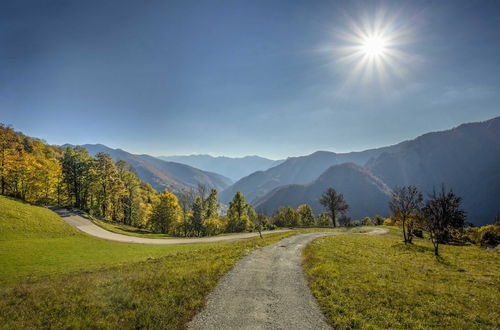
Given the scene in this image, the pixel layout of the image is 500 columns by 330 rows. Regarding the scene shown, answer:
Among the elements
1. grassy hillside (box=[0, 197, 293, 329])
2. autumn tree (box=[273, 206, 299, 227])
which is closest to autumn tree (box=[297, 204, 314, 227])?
autumn tree (box=[273, 206, 299, 227])

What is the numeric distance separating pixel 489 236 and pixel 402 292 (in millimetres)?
44463

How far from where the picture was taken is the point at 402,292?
1160 cm

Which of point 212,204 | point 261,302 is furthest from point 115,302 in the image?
point 212,204

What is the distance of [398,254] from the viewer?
23078mm

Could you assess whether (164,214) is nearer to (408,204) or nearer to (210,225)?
(210,225)

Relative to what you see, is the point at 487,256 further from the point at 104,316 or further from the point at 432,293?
the point at 104,316

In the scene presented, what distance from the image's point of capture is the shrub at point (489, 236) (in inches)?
1421

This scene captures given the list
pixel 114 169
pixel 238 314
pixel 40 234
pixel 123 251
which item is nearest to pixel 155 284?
pixel 238 314

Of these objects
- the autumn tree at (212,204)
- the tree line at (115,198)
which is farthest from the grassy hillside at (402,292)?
the autumn tree at (212,204)

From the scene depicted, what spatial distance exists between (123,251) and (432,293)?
3325 centimetres

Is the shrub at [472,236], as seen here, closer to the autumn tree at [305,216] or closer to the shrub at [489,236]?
the shrub at [489,236]

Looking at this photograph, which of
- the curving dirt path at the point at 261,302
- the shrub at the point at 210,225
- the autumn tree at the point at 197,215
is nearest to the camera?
the curving dirt path at the point at 261,302

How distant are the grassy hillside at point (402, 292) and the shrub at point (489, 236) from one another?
87.1 feet

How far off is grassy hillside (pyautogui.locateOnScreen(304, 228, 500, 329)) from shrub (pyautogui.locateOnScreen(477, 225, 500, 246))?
2654 centimetres
